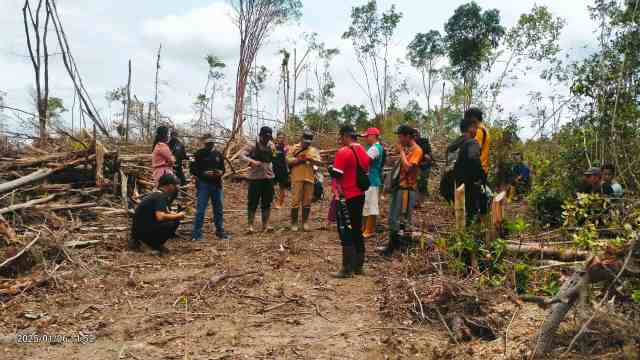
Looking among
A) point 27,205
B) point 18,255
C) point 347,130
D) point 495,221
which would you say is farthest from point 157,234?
point 495,221

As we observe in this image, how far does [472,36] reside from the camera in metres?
21.4

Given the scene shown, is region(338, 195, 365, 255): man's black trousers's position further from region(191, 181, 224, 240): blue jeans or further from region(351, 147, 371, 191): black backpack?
region(191, 181, 224, 240): blue jeans

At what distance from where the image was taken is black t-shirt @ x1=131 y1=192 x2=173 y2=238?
6.18 meters

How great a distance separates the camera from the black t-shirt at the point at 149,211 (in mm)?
6180

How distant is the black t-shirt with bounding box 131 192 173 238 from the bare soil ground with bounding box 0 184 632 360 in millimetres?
376

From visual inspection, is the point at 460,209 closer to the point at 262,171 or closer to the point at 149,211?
the point at 262,171

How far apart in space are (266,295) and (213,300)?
50 centimetres

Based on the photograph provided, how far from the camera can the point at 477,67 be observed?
838 inches

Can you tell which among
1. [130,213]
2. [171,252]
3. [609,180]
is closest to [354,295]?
[171,252]

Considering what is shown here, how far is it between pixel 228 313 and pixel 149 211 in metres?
2.39

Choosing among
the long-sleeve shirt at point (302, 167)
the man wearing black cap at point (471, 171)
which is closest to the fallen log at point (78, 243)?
the long-sleeve shirt at point (302, 167)

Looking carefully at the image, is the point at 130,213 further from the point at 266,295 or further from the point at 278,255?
the point at 266,295

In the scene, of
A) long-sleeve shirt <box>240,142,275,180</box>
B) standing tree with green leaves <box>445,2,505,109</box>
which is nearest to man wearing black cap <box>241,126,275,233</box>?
long-sleeve shirt <box>240,142,275,180</box>

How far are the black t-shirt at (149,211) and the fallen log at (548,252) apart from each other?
13.4 ft
